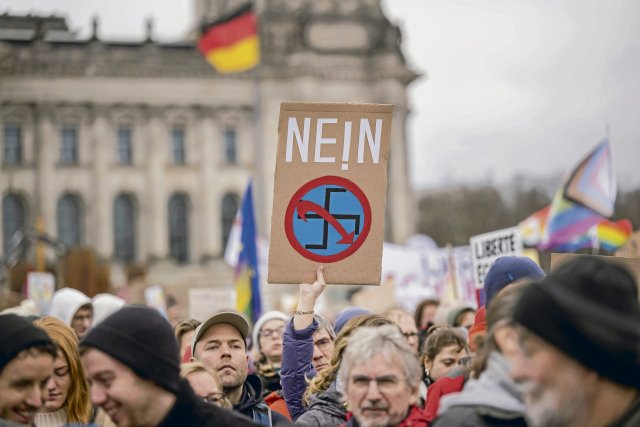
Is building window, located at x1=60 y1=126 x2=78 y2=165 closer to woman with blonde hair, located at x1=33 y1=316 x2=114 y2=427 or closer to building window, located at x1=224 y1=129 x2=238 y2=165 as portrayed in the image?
building window, located at x1=224 y1=129 x2=238 y2=165

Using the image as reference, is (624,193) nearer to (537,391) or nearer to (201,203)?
(201,203)

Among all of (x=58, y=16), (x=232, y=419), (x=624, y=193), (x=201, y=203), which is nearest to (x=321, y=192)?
(x=232, y=419)

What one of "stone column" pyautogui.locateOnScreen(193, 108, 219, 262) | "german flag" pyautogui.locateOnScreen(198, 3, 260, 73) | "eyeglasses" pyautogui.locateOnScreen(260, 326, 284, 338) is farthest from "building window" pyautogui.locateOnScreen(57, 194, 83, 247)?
"eyeglasses" pyautogui.locateOnScreen(260, 326, 284, 338)

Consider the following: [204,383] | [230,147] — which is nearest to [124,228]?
[230,147]

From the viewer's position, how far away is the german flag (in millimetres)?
38969

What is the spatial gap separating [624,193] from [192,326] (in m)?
76.1

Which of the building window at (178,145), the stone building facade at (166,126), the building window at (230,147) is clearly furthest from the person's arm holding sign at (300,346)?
the building window at (230,147)

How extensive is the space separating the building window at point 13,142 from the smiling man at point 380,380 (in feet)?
182

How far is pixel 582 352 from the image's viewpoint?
3.70 m

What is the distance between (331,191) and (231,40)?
109 feet

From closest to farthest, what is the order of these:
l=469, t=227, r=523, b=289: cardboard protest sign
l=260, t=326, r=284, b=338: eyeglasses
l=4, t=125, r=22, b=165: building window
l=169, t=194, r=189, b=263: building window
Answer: l=260, t=326, r=284, b=338: eyeglasses, l=469, t=227, r=523, b=289: cardboard protest sign, l=4, t=125, r=22, b=165: building window, l=169, t=194, r=189, b=263: building window

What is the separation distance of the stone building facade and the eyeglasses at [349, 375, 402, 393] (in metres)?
52.5

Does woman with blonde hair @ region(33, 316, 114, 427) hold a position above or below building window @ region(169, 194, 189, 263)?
above

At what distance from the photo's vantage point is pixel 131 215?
60.6 metres
